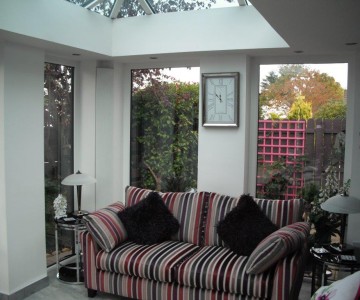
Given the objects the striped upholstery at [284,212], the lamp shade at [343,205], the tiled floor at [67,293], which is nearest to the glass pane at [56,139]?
the tiled floor at [67,293]

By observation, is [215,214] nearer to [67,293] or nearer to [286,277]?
[286,277]

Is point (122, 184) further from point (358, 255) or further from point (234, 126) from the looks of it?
point (358, 255)

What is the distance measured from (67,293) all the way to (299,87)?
306cm

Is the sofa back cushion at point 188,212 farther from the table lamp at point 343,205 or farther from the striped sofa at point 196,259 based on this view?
the table lamp at point 343,205

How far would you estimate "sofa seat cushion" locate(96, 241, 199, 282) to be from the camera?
3.39 meters

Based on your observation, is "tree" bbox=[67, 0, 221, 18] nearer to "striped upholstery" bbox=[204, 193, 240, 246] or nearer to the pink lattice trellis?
the pink lattice trellis

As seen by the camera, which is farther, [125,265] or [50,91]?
[50,91]

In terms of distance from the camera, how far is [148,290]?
349 cm

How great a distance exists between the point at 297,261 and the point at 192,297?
2.95ft

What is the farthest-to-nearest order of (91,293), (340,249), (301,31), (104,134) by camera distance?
1. (104,134)
2. (91,293)
3. (340,249)
4. (301,31)

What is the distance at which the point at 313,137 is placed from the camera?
4.20 m

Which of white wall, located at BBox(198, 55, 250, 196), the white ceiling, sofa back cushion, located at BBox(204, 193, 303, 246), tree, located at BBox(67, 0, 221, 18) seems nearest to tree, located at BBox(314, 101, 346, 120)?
the white ceiling

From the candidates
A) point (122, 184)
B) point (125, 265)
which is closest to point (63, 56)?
point (122, 184)

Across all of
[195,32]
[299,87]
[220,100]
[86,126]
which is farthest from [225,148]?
[86,126]
